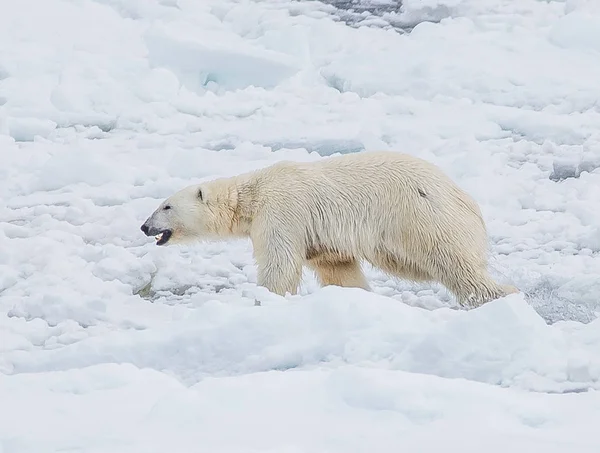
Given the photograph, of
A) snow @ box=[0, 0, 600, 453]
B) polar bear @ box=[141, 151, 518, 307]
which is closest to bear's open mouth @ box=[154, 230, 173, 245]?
snow @ box=[0, 0, 600, 453]

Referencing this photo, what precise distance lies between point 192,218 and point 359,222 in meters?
1.04

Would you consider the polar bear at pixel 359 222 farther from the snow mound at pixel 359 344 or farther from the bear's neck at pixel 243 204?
the snow mound at pixel 359 344

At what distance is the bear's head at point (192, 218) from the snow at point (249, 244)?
0.24 metres

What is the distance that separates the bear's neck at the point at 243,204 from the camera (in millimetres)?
5602

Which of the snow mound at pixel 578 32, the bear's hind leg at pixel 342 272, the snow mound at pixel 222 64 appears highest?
the snow mound at pixel 578 32

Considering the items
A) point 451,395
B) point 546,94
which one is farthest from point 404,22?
point 451,395

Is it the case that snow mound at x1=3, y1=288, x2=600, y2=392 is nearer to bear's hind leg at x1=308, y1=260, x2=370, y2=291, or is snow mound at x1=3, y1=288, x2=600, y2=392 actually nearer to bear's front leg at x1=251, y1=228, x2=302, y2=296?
bear's front leg at x1=251, y1=228, x2=302, y2=296

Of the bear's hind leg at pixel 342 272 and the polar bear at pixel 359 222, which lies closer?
the polar bear at pixel 359 222

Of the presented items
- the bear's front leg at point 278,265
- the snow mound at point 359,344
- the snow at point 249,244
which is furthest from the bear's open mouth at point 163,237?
the snow mound at point 359,344

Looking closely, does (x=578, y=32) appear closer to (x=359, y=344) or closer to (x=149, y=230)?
(x=149, y=230)

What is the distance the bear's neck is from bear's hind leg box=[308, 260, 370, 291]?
0.42m

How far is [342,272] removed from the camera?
5.65 m

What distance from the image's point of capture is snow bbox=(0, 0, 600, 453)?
288 centimetres

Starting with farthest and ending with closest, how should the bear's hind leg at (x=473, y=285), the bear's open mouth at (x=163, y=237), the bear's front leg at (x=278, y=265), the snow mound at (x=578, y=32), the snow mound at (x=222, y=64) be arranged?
the snow mound at (x=578, y=32)
the snow mound at (x=222, y=64)
the bear's open mouth at (x=163, y=237)
the bear's front leg at (x=278, y=265)
the bear's hind leg at (x=473, y=285)
